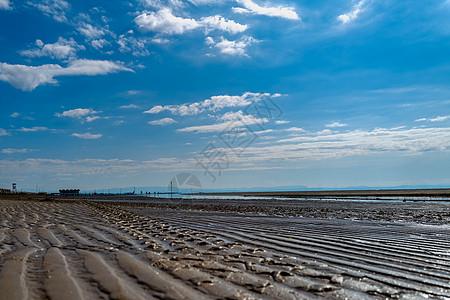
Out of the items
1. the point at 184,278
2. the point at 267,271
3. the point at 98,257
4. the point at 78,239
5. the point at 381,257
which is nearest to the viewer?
→ the point at 184,278

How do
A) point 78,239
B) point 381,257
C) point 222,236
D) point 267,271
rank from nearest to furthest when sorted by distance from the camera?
1. point 267,271
2. point 381,257
3. point 78,239
4. point 222,236

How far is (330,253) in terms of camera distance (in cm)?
578

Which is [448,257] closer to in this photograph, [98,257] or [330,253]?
[330,253]

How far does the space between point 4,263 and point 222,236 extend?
454cm

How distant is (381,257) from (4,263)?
19.4 feet

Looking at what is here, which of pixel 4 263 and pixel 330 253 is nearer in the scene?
pixel 4 263

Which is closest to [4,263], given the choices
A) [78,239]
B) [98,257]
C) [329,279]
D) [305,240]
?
[98,257]

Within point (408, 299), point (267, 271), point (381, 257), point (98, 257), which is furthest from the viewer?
point (381, 257)

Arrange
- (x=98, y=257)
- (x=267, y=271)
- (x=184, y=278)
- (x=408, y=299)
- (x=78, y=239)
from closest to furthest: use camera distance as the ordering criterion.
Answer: (x=408, y=299) < (x=184, y=278) < (x=267, y=271) < (x=98, y=257) < (x=78, y=239)

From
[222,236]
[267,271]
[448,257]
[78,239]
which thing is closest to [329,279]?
[267,271]

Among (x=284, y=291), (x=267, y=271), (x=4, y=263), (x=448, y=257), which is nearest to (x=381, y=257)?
(x=448, y=257)

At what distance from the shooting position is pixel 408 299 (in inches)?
136

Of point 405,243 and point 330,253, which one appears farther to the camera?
point 405,243

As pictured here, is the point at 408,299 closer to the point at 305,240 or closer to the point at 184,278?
the point at 184,278
